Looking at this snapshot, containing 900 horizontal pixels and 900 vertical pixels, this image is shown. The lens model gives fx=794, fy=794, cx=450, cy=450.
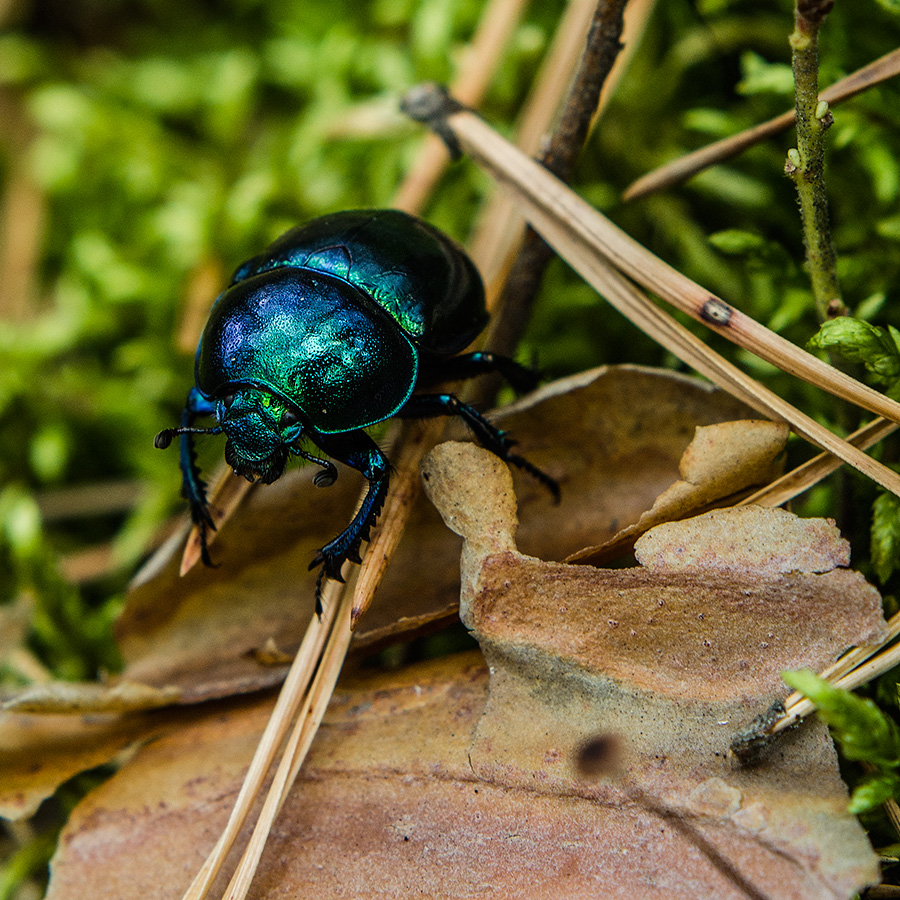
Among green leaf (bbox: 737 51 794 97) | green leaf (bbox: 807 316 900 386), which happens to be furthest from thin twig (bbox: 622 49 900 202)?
green leaf (bbox: 807 316 900 386)

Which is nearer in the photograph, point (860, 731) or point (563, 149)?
point (860, 731)

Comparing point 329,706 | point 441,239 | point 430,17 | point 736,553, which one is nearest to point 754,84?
point 441,239

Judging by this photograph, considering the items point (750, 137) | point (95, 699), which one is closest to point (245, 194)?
point (750, 137)

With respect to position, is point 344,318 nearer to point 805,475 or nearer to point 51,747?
point 805,475

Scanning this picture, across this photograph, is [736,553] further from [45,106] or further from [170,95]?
[45,106]

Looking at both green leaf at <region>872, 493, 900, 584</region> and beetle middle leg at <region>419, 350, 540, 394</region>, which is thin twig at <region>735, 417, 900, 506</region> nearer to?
green leaf at <region>872, 493, 900, 584</region>

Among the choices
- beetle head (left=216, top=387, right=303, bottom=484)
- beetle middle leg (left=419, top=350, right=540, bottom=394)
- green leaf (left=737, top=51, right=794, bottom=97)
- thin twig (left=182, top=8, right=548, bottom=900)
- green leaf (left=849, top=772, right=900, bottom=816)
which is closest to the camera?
green leaf (left=849, top=772, right=900, bottom=816)
